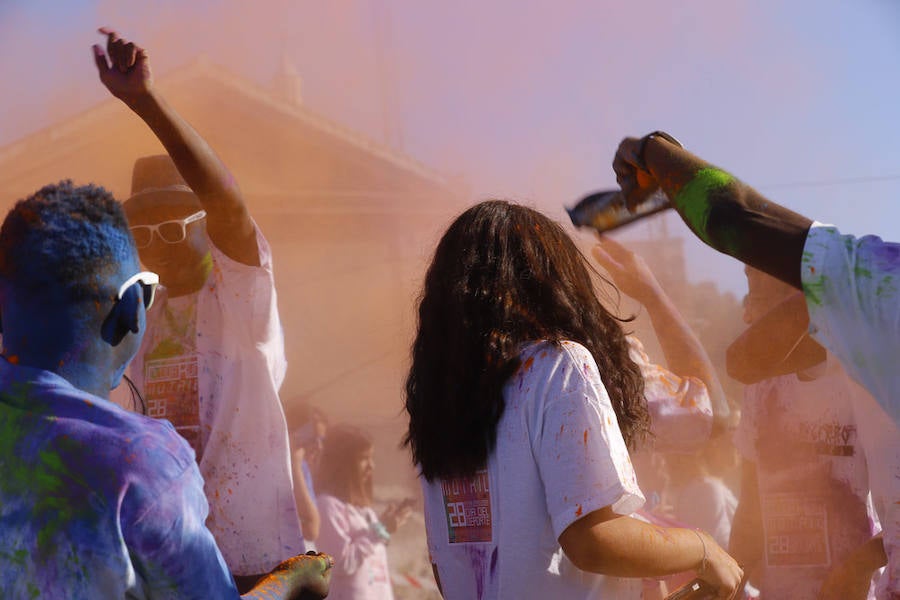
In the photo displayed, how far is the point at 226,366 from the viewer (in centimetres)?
247

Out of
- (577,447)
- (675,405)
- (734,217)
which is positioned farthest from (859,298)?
(675,405)

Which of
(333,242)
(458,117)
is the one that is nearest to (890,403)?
(458,117)

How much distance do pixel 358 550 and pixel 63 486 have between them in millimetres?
3070

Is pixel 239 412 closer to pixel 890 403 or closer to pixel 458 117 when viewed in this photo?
pixel 890 403

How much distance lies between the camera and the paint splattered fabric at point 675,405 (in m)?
2.54

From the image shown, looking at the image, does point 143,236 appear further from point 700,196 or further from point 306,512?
point 700,196

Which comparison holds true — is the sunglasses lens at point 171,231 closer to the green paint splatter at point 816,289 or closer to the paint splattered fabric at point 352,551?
the green paint splatter at point 816,289

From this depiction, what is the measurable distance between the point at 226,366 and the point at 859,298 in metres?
1.71

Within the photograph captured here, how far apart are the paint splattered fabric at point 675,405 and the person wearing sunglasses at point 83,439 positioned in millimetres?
1409

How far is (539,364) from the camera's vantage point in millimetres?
1655

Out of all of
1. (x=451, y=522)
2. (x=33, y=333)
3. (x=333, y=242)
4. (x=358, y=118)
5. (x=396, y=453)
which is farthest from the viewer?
(x=396, y=453)

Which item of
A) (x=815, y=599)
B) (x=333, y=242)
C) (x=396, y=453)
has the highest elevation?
(x=333, y=242)

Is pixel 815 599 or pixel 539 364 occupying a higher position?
pixel 539 364

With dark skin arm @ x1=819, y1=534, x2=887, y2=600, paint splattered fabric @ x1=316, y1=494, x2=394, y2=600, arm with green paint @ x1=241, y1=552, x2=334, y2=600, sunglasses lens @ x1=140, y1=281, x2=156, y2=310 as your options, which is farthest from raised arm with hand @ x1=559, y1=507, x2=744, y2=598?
paint splattered fabric @ x1=316, y1=494, x2=394, y2=600
